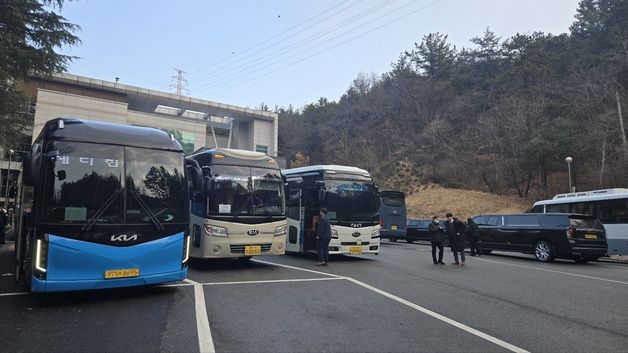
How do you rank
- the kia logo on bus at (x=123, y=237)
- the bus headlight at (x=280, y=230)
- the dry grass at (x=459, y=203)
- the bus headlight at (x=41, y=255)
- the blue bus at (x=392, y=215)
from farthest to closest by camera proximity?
the dry grass at (x=459, y=203) < the blue bus at (x=392, y=215) < the bus headlight at (x=280, y=230) < the kia logo on bus at (x=123, y=237) < the bus headlight at (x=41, y=255)

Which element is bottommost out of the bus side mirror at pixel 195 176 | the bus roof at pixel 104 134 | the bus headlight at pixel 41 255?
the bus headlight at pixel 41 255

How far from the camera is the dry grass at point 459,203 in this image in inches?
1425

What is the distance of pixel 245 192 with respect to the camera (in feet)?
39.0

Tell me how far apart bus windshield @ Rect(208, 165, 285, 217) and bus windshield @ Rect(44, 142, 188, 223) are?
284 cm

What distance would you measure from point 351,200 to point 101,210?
Answer: 8537 mm

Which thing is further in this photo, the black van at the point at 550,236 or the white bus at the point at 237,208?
the black van at the point at 550,236

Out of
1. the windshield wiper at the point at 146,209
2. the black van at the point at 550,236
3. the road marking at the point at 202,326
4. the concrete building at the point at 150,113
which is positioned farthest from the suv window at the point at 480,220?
the concrete building at the point at 150,113

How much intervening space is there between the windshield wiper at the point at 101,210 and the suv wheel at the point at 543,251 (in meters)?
15.1

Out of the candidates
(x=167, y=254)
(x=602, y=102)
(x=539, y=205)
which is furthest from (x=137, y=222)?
(x=602, y=102)

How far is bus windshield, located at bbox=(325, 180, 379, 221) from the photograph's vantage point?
14.4m

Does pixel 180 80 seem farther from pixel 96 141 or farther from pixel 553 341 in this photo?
pixel 553 341

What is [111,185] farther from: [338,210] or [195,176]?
[338,210]

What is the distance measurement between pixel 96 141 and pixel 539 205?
19629mm

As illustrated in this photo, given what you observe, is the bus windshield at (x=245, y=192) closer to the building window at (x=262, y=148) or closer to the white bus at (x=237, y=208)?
the white bus at (x=237, y=208)
